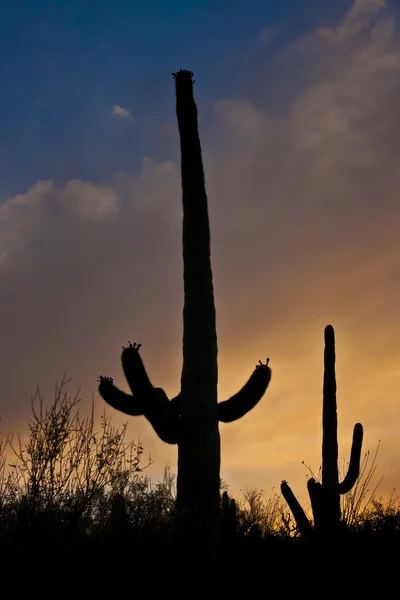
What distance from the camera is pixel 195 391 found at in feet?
30.8

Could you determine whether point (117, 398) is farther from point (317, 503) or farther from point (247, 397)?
point (317, 503)

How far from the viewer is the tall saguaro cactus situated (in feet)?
29.5

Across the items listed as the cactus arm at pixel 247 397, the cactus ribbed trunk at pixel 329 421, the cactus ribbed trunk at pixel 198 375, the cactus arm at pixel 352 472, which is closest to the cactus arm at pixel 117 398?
the cactus ribbed trunk at pixel 198 375

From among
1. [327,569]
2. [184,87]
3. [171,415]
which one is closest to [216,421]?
[171,415]

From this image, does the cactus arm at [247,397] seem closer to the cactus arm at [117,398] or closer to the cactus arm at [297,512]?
the cactus arm at [117,398]

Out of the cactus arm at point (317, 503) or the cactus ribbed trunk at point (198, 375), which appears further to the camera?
the cactus ribbed trunk at point (198, 375)

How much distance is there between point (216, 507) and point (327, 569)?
2078 millimetres

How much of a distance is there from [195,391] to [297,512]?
284 centimetres

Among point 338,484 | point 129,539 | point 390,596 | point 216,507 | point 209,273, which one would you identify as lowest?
point 390,596

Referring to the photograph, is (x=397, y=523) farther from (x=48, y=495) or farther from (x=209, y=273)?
(x=48, y=495)

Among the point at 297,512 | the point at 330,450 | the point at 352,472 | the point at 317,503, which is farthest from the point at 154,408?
the point at 352,472

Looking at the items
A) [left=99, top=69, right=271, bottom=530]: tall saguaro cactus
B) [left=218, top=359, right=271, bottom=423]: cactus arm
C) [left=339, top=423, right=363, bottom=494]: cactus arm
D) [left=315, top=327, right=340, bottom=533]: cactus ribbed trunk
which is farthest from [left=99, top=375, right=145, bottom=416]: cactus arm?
[left=339, top=423, right=363, bottom=494]: cactus arm

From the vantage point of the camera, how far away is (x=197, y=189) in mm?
10539

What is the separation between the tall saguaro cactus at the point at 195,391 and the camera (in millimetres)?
9000
